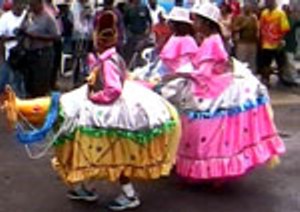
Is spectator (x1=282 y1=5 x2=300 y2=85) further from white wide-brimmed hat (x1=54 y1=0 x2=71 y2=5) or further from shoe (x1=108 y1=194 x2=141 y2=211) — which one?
shoe (x1=108 y1=194 x2=141 y2=211)

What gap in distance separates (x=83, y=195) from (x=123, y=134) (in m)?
0.85

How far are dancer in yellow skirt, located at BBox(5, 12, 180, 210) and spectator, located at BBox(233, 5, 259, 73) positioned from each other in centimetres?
812

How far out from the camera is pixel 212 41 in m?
6.98

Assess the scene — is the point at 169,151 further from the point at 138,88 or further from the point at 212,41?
the point at 212,41

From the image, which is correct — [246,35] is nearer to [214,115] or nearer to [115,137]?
[214,115]

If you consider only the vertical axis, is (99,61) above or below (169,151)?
above

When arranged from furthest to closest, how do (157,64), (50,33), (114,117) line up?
(50,33) → (157,64) → (114,117)

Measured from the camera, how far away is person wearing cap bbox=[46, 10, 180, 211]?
621 centimetres

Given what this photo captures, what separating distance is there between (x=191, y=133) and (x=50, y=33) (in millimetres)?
3903

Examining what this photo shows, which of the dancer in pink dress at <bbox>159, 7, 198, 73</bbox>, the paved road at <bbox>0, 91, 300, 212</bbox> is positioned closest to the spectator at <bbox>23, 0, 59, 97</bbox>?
the paved road at <bbox>0, 91, 300, 212</bbox>

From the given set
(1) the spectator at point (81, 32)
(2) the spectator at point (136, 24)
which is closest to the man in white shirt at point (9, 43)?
(1) the spectator at point (81, 32)

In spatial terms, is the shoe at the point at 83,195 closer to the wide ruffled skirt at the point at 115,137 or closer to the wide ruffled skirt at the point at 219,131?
the wide ruffled skirt at the point at 115,137

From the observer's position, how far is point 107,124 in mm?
6219

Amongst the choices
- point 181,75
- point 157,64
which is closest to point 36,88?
point 157,64
